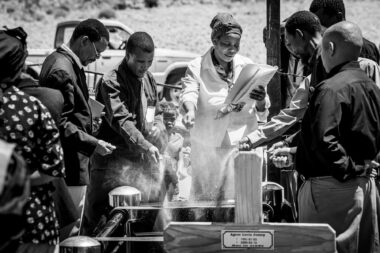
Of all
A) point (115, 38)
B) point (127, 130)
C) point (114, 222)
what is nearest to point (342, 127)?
point (114, 222)

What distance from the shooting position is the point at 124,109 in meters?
6.07

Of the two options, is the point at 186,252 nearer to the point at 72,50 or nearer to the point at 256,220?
the point at 256,220

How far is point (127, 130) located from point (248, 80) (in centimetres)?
119

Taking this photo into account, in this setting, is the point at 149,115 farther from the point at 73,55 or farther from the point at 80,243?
the point at 80,243

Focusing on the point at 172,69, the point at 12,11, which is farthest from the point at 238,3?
the point at 172,69

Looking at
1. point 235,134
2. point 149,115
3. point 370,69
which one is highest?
point 370,69

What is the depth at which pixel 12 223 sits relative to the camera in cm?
281

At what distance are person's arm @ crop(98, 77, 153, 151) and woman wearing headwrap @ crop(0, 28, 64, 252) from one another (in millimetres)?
2382

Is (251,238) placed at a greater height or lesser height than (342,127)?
lesser

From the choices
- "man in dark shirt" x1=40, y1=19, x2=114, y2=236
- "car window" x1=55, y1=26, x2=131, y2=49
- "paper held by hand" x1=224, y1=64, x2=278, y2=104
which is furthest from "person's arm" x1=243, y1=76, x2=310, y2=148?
"car window" x1=55, y1=26, x2=131, y2=49

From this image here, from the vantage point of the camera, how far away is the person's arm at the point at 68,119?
16.5ft

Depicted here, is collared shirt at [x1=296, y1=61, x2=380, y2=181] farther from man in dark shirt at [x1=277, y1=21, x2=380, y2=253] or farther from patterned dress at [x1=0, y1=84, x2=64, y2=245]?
patterned dress at [x1=0, y1=84, x2=64, y2=245]

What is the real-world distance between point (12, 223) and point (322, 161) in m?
2.07

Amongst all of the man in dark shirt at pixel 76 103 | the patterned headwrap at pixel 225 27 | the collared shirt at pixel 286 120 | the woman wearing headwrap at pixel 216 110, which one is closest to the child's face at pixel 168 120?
the woman wearing headwrap at pixel 216 110
